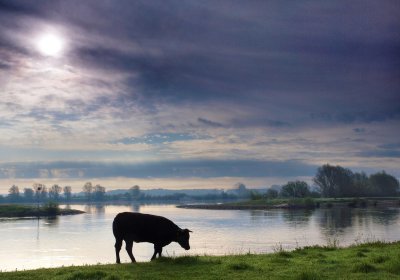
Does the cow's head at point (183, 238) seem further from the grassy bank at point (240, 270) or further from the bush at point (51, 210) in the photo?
the bush at point (51, 210)

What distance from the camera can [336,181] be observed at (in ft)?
643

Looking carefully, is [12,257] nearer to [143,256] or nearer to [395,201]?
[143,256]

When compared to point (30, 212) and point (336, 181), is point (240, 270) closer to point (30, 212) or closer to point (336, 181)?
point (30, 212)

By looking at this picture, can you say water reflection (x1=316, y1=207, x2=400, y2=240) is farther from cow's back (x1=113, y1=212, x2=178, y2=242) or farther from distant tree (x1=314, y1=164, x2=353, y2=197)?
distant tree (x1=314, y1=164, x2=353, y2=197)

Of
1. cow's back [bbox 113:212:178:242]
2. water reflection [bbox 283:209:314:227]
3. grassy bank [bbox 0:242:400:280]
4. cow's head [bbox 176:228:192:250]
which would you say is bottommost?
water reflection [bbox 283:209:314:227]

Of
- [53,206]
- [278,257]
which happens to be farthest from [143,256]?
[53,206]

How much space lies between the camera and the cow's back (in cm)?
2052

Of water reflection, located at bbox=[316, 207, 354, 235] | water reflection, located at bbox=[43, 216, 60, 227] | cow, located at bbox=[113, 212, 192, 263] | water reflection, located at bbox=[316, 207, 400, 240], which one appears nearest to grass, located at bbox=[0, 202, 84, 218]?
water reflection, located at bbox=[43, 216, 60, 227]

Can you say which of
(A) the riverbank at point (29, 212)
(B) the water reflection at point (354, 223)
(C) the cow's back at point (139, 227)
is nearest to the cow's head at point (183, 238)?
(C) the cow's back at point (139, 227)

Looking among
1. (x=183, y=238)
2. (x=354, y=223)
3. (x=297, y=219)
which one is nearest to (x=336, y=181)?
(x=297, y=219)

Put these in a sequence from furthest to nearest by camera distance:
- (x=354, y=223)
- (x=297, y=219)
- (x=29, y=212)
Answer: (x=29, y=212) < (x=297, y=219) < (x=354, y=223)

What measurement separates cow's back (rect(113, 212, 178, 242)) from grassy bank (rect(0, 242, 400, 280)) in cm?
220

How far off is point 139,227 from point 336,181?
617 feet

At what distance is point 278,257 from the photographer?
66.0 feet
